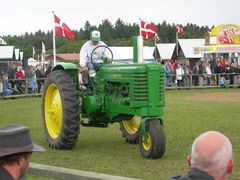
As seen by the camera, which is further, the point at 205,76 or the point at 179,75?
the point at 205,76

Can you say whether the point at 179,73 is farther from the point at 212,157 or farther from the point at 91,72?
the point at 212,157

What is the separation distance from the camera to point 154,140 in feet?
27.6

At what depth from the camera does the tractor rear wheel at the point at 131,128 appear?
10.3 m

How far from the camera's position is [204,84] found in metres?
30.4

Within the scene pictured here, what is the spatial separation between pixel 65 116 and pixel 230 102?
11.8 metres

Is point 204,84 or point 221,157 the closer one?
point 221,157

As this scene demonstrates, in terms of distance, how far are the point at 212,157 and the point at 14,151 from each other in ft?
3.73

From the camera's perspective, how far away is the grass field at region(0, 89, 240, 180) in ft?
25.5

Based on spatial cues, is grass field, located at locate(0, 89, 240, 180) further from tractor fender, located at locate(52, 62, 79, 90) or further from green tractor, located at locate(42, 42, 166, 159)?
tractor fender, located at locate(52, 62, 79, 90)

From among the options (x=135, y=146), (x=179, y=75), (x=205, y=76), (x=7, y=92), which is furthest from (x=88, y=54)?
(x=205, y=76)

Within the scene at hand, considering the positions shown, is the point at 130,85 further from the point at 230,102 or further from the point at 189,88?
the point at 189,88

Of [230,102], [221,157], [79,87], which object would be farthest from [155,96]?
[230,102]

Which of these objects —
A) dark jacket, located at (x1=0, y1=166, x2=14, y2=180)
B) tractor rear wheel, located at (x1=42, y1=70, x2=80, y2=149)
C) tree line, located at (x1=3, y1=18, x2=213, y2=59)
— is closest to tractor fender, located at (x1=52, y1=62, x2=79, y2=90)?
tractor rear wheel, located at (x1=42, y1=70, x2=80, y2=149)

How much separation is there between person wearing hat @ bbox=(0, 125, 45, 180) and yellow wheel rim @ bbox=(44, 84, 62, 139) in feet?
21.0
